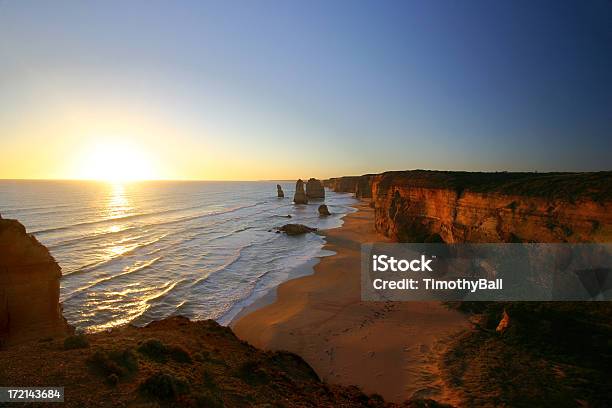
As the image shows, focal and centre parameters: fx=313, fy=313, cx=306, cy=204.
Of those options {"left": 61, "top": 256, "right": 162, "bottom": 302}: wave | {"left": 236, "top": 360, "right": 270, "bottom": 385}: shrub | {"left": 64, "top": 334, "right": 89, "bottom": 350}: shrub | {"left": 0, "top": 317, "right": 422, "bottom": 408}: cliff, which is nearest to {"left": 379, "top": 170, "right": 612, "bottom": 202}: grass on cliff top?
{"left": 0, "top": 317, "right": 422, "bottom": 408}: cliff

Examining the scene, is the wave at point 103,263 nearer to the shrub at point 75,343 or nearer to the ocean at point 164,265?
the ocean at point 164,265

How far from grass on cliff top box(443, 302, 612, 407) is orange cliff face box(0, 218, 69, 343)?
47.2ft

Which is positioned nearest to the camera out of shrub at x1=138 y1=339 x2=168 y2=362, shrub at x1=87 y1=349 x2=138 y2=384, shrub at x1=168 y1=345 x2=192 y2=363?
shrub at x1=87 y1=349 x2=138 y2=384

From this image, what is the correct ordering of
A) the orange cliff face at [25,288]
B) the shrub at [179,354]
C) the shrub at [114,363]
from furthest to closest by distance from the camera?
the orange cliff face at [25,288] → the shrub at [179,354] → the shrub at [114,363]

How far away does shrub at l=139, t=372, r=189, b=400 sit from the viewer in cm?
652

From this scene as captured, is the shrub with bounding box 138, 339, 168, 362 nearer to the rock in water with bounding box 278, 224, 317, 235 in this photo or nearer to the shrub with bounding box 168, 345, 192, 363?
the shrub with bounding box 168, 345, 192, 363

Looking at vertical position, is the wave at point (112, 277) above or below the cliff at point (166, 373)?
below

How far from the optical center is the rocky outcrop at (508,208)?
49.8ft

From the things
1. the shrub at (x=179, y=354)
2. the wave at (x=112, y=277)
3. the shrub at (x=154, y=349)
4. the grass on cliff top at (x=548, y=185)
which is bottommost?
the wave at (x=112, y=277)

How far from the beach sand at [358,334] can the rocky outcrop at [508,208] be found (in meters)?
6.51

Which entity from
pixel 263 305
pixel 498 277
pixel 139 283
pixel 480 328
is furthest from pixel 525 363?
pixel 139 283

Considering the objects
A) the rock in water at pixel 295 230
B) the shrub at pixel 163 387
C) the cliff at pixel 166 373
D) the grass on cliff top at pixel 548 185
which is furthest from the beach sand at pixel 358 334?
the rock in water at pixel 295 230

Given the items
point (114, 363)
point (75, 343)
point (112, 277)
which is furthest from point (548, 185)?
point (112, 277)

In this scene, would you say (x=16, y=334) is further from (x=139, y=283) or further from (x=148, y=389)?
(x=139, y=283)
